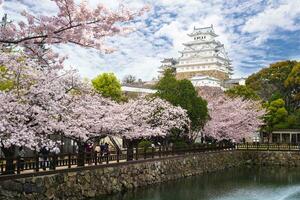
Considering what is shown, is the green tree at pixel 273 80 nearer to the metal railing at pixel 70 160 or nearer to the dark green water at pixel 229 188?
the dark green water at pixel 229 188

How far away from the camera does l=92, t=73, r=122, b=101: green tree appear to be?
110ft

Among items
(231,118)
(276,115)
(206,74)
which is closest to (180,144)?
(231,118)

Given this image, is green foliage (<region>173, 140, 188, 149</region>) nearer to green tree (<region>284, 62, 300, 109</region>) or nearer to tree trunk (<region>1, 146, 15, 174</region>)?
tree trunk (<region>1, 146, 15, 174</region>)

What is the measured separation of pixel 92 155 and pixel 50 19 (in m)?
11.7

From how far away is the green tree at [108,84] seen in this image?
3366cm

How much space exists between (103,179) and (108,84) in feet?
53.3

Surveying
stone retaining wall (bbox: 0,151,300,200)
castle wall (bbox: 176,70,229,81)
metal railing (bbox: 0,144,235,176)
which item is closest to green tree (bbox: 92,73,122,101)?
metal railing (bbox: 0,144,235,176)

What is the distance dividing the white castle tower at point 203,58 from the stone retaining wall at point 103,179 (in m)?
47.0

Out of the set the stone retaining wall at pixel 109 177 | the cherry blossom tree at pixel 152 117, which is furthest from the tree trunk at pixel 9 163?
the cherry blossom tree at pixel 152 117

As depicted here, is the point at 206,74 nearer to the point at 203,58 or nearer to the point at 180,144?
the point at 203,58

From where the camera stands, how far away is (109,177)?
755 inches

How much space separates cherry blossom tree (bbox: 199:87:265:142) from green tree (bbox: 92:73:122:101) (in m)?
8.00

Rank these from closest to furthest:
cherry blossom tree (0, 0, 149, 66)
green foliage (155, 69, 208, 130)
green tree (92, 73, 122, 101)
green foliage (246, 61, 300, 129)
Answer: cherry blossom tree (0, 0, 149, 66), green foliage (155, 69, 208, 130), green tree (92, 73, 122, 101), green foliage (246, 61, 300, 129)

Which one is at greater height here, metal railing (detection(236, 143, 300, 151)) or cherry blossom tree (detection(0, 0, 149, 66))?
cherry blossom tree (detection(0, 0, 149, 66))
